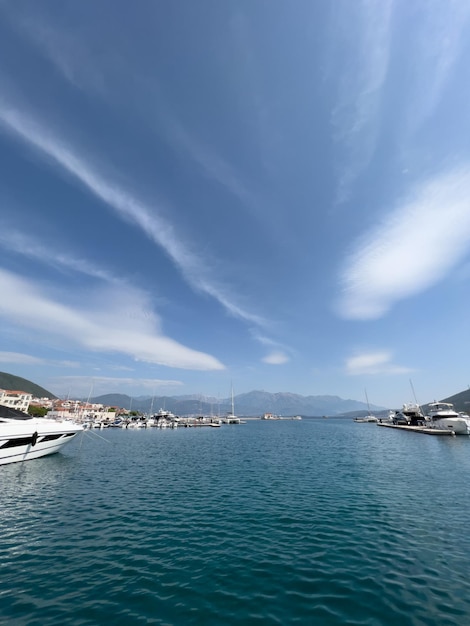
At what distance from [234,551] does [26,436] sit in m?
34.4

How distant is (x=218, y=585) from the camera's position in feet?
37.0

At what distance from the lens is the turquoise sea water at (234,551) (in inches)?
385

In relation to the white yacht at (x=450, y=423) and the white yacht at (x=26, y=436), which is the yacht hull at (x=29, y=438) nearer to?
the white yacht at (x=26, y=436)

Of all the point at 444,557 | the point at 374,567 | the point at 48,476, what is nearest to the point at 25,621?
the point at 374,567

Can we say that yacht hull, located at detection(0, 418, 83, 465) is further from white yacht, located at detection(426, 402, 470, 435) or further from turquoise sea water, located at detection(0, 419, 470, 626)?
white yacht, located at detection(426, 402, 470, 435)

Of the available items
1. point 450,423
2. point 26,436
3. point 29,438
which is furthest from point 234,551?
point 450,423

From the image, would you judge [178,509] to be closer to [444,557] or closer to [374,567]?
[374,567]

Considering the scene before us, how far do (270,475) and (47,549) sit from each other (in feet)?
72.5

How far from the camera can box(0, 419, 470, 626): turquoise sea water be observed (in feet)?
32.1

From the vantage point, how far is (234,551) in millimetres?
14180

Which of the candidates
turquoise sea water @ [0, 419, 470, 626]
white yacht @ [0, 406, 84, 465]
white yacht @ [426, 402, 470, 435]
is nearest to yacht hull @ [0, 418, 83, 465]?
white yacht @ [0, 406, 84, 465]

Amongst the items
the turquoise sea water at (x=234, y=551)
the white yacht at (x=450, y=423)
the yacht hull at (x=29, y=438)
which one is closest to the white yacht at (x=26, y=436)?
the yacht hull at (x=29, y=438)

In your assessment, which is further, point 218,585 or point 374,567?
point 374,567

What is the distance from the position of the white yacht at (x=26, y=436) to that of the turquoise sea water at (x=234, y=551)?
258 inches
